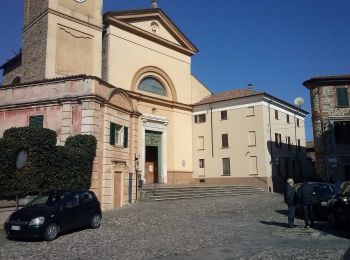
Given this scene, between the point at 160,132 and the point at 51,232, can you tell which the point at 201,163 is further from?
the point at 51,232

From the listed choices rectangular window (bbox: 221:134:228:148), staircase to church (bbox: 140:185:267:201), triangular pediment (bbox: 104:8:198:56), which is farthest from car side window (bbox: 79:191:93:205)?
rectangular window (bbox: 221:134:228:148)

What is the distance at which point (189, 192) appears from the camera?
1033 inches

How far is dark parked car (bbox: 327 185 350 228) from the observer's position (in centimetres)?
1296

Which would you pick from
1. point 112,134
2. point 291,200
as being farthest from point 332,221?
point 112,134

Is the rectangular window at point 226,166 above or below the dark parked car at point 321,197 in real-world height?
above

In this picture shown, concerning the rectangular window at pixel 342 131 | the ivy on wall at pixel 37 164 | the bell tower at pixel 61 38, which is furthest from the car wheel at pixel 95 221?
the rectangular window at pixel 342 131

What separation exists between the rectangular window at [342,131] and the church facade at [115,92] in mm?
5756

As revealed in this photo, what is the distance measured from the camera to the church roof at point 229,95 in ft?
112

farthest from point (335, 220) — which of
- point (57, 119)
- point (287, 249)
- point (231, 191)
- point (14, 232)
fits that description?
point (231, 191)

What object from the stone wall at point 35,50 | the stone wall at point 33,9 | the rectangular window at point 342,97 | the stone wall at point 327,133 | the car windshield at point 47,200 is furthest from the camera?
the rectangular window at point 342,97

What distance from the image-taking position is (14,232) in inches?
440

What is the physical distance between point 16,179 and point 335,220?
39.6ft

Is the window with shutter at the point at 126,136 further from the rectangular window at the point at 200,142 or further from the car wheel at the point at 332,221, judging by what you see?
the rectangular window at the point at 200,142

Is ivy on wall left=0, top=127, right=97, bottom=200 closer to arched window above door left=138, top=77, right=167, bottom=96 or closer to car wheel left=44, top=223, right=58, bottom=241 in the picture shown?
car wheel left=44, top=223, right=58, bottom=241
